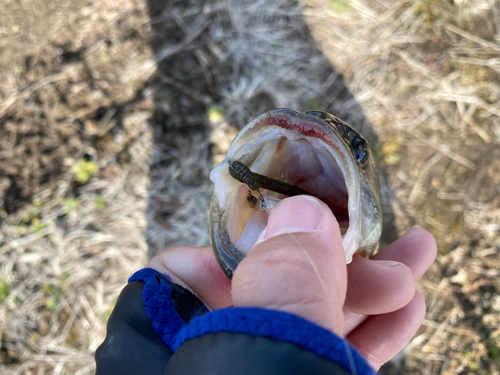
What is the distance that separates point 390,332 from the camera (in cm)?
214

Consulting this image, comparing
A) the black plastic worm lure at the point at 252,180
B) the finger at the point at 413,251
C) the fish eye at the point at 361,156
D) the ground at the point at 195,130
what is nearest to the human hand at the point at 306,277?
the black plastic worm lure at the point at 252,180

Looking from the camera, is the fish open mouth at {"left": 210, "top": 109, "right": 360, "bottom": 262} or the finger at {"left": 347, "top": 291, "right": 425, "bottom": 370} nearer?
the fish open mouth at {"left": 210, "top": 109, "right": 360, "bottom": 262}

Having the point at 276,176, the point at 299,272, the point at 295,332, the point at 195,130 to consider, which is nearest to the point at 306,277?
the point at 299,272

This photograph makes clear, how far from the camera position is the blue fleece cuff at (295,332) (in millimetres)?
956

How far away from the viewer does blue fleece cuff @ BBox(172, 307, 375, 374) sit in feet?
3.14

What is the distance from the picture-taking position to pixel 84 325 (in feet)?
10.5

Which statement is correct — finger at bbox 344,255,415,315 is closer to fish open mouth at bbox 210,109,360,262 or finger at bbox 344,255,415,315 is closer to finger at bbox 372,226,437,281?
fish open mouth at bbox 210,109,360,262

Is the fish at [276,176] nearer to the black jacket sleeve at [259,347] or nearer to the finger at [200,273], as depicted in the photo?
the black jacket sleeve at [259,347]

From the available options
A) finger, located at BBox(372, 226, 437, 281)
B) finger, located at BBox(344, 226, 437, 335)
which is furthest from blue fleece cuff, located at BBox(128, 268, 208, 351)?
finger, located at BBox(372, 226, 437, 281)

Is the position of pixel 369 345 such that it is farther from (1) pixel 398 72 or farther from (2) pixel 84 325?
(1) pixel 398 72

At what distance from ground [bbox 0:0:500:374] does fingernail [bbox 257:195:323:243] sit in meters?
2.12

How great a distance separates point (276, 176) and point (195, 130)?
1908 mm

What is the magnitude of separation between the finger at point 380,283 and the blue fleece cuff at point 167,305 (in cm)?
86

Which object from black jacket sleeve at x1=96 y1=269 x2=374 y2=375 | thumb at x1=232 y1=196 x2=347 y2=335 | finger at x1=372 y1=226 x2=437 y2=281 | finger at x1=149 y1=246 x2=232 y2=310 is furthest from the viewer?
finger at x1=372 y1=226 x2=437 y2=281
